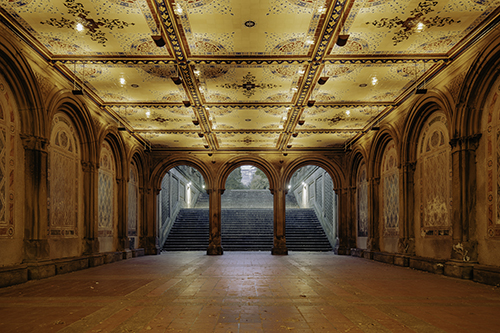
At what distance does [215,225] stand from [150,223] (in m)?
3.04

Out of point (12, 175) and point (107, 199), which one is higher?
point (12, 175)

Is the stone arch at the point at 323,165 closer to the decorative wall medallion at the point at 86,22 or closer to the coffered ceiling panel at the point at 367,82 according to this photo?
the coffered ceiling panel at the point at 367,82

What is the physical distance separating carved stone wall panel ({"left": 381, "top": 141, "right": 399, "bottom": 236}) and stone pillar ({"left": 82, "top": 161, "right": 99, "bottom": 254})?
956 centimetres

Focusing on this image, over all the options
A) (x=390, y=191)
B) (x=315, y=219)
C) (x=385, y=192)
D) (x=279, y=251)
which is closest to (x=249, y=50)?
(x=390, y=191)

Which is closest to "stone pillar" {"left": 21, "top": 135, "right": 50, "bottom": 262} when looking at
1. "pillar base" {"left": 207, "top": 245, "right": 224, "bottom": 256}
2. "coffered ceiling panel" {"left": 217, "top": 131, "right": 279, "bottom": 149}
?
"coffered ceiling panel" {"left": 217, "top": 131, "right": 279, "bottom": 149}

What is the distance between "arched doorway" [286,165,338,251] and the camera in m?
21.1

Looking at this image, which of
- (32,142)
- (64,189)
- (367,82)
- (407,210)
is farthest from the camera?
(407,210)

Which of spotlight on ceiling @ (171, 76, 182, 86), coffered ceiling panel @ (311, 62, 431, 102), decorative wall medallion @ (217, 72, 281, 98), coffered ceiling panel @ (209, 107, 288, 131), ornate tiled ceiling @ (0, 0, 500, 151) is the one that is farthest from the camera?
coffered ceiling panel @ (209, 107, 288, 131)

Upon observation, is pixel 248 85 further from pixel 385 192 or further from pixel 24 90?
pixel 385 192

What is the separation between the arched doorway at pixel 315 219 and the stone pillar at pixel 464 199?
10779 millimetres

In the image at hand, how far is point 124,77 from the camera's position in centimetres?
1030

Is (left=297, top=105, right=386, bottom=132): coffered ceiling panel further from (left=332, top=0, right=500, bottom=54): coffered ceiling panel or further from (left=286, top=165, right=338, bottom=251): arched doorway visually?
(left=286, top=165, right=338, bottom=251): arched doorway

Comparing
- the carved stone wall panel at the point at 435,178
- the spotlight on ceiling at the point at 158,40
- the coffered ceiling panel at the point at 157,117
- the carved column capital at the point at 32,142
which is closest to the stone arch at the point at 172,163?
the coffered ceiling panel at the point at 157,117

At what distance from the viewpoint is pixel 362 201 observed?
17656 millimetres
